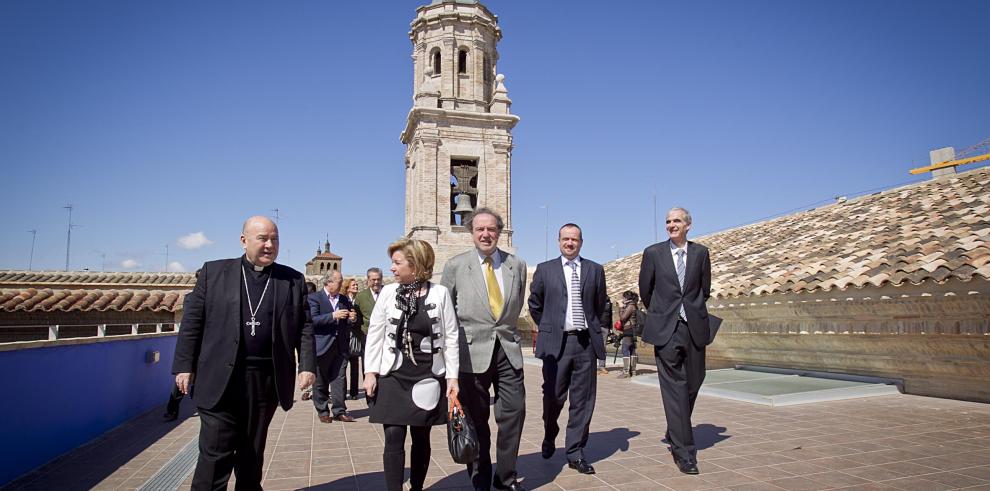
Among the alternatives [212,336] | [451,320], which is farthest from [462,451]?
[212,336]

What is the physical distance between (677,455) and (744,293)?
732 centimetres

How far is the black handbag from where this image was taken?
3752 mm

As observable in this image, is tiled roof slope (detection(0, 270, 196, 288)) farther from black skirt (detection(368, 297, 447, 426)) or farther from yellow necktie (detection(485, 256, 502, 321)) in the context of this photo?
black skirt (detection(368, 297, 447, 426))

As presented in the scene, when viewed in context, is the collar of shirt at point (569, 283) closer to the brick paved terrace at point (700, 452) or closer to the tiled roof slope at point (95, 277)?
the brick paved terrace at point (700, 452)

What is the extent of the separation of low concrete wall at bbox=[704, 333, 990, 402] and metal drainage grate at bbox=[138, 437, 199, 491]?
9.06 metres

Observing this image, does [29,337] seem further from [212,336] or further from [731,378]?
[731,378]

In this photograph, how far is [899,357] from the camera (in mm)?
8766

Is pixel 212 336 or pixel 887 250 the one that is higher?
pixel 887 250

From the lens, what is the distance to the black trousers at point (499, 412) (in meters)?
4.48

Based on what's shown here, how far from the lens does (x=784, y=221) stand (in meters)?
16.3

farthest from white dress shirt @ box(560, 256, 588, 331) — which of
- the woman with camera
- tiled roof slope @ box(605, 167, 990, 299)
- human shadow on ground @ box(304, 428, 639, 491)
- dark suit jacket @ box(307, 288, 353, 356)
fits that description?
the woman with camera

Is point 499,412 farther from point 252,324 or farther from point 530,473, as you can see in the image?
point 252,324

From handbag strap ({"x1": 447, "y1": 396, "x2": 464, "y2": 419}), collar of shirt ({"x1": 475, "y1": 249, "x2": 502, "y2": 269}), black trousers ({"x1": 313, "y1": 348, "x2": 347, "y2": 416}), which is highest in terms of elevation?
collar of shirt ({"x1": 475, "y1": 249, "x2": 502, "y2": 269})

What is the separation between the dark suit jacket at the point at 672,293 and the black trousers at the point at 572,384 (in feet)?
1.98
